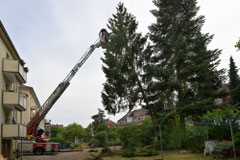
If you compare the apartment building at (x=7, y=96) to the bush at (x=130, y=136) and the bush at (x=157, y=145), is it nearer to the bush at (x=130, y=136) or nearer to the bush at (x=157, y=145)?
the bush at (x=130, y=136)

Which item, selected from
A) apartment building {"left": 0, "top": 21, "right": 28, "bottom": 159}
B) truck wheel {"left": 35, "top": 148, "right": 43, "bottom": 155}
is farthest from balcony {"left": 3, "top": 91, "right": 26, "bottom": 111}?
truck wheel {"left": 35, "top": 148, "right": 43, "bottom": 155}

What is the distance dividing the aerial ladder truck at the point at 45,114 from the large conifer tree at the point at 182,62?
6.99 metres

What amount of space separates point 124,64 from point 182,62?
23.2 feet

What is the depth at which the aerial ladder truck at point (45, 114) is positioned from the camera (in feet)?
84.4

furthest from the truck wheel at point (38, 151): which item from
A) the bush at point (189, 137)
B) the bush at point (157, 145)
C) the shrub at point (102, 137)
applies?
the bush at point (189, 137)

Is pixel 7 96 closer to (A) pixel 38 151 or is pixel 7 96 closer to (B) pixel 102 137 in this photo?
(A) pixel 38 151

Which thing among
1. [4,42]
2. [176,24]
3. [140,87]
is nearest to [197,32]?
[176,24]

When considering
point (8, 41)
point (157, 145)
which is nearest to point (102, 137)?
point (157, 145)

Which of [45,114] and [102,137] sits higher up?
[45,114]

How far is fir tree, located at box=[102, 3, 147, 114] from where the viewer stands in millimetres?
27156

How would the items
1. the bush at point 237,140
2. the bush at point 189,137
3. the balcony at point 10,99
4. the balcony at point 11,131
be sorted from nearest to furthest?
the bush at point 237,140
the balcony at point 11,131
the balcony at point 10,99
the bush at point 189,137

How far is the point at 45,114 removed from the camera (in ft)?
85.1

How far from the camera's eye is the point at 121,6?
3034cm

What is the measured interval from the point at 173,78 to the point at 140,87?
16.3 ft
